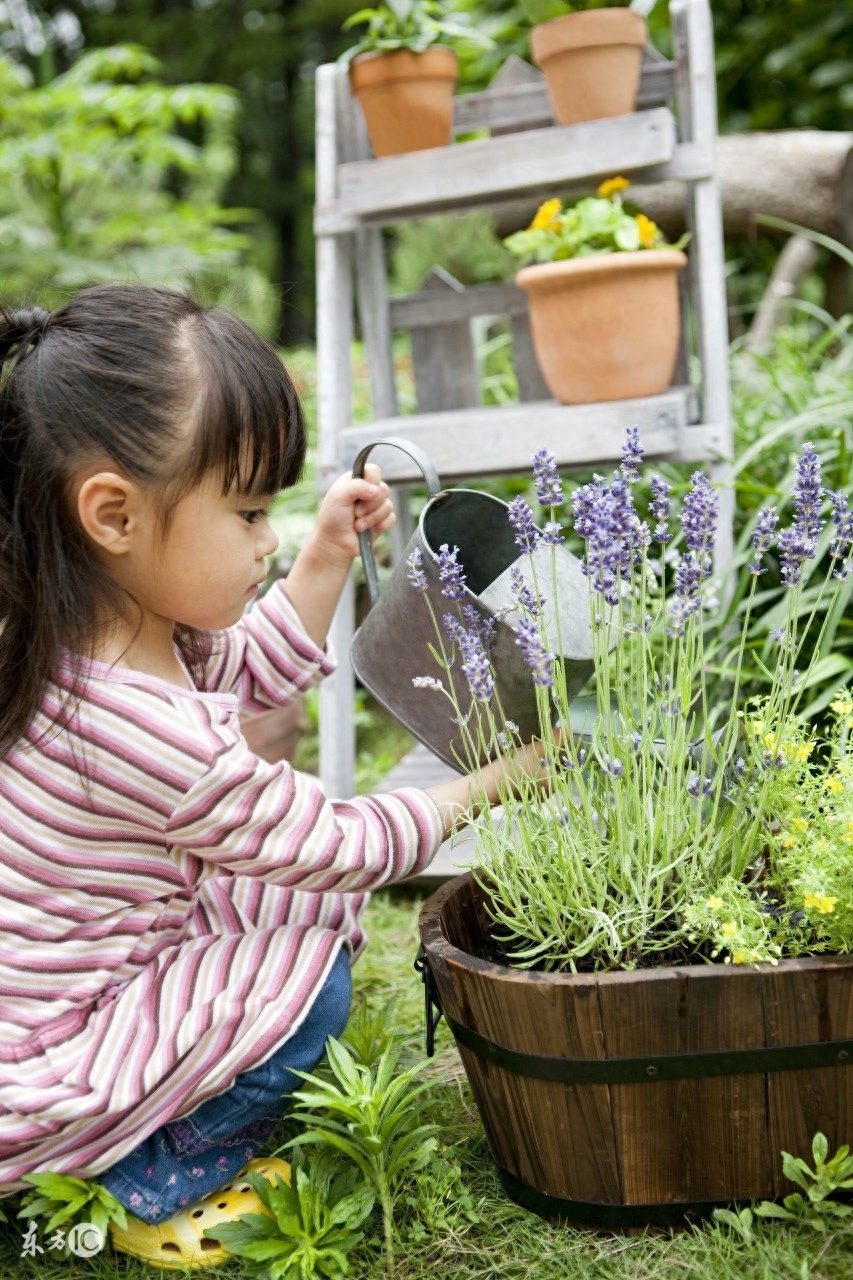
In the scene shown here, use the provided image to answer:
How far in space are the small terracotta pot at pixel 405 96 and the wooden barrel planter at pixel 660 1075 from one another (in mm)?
1825

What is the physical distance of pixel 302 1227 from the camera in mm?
1291

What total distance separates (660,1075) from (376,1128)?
333 mm

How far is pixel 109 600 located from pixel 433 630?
395 millimetres

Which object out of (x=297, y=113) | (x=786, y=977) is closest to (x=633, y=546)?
(x=786, y=977)

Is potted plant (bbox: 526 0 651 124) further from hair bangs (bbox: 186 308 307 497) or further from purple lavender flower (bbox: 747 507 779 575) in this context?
purple lavender flower (bbox: 747 507 779 575)

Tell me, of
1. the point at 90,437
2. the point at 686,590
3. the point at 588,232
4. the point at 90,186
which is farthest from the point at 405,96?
the point at 90,186

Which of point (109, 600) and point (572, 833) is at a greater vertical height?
point (109, 600)

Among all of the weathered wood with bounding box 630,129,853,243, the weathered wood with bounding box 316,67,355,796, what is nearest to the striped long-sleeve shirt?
A: the weathered wood with bounding box 316,67,355,796

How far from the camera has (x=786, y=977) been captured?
1168mm

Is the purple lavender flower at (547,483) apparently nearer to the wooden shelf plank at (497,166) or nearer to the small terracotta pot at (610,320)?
the small terracotta pot at (610,320)

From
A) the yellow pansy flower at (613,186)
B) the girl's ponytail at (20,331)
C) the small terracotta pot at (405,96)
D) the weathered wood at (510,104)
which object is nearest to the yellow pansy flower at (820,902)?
the girl's ponytail at (20,331)

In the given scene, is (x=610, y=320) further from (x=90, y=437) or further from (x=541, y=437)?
(x=90, y=437)

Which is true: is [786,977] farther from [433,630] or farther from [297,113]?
[297,113]

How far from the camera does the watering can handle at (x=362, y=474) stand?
1.47 m
